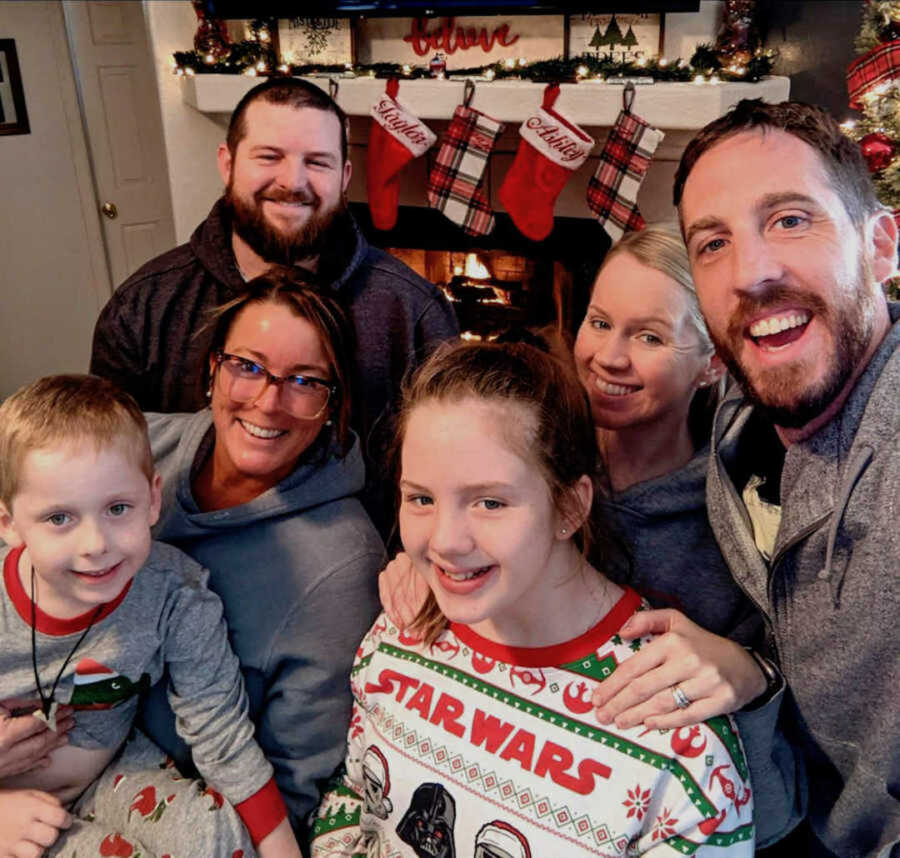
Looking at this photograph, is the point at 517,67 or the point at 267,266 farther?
the point at 517,67

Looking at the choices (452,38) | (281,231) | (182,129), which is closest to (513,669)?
(281,231)

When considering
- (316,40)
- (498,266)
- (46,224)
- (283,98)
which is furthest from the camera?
(46,224)

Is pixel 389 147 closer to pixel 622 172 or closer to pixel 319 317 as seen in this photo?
pixel 622 172

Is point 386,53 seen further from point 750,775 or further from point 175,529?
point 750,775

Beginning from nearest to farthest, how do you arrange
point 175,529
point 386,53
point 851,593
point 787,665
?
1. point 851,593
2. point 787,665
3. point 175,529
4. point 386,53

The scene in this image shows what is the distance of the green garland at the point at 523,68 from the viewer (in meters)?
2.62

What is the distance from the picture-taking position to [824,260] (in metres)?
1.12

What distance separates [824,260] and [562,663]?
631 millimetres

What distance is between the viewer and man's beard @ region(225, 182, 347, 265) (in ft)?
6.99

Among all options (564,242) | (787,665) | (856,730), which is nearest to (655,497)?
(787,665)

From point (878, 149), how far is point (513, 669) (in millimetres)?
1573

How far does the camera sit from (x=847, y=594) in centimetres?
112

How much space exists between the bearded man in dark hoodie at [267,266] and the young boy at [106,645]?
0.84m

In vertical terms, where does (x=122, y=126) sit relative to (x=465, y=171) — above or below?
above
